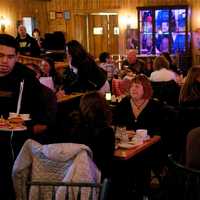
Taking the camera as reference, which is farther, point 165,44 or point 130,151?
point 165,44

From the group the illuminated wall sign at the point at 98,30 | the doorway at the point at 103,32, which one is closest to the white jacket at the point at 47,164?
the doorway at the point at 103,32

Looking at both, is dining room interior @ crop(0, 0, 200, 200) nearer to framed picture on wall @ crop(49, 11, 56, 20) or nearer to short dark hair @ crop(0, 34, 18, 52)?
Result: short dark hair @ crop(0, 34, 18, 52)

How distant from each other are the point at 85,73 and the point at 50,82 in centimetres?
49

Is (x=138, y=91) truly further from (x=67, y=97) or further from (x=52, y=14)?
(x=52, y=14)

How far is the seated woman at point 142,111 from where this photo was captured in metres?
4.34

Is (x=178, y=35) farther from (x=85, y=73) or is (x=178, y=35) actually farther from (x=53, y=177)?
(x=53, y=177)

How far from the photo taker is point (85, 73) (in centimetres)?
514

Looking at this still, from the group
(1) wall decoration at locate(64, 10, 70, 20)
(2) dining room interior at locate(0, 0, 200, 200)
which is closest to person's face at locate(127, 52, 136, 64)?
(2) dining room interior at locate(0, 0, 200, 200)

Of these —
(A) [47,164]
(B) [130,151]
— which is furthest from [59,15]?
(A) [47,164]

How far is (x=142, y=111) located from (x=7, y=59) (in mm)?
1903

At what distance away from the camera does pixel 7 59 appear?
2.75 m

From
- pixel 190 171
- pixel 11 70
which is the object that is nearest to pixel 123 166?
pixel 190 171

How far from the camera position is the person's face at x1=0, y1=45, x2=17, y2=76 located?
8.96 ft

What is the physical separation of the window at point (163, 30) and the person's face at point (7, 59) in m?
9.86
